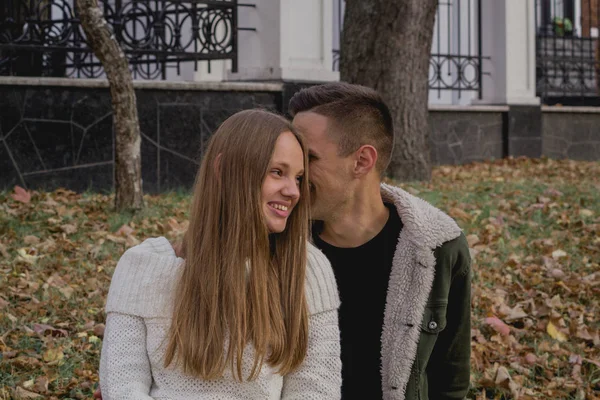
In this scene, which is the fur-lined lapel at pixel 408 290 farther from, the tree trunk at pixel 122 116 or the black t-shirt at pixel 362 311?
the tree trunk at pixel 122 116

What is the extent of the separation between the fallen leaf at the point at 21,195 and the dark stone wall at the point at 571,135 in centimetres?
841

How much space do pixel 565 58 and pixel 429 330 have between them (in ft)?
42.2

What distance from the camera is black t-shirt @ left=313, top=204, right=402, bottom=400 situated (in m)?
3.32

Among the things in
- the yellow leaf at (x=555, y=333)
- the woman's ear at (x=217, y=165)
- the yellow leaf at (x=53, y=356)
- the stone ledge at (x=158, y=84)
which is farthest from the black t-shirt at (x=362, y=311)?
the stone ledge at (x=158, y=84)

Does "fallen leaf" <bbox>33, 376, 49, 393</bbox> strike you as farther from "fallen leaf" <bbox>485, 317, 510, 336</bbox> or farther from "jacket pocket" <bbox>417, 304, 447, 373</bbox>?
"fallen leaf" <bbox>485, 317, 510, 336</bbox>

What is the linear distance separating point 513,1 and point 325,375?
11.5 metres

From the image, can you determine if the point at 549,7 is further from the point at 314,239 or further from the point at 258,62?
the point at 314,239

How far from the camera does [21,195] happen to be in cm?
794

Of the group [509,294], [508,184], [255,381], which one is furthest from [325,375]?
[508,184]

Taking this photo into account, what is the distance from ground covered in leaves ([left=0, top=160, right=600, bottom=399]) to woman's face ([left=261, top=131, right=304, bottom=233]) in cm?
186

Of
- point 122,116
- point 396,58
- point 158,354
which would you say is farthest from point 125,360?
point 396,58

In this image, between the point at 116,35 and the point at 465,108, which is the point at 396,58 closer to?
the point at 116,35

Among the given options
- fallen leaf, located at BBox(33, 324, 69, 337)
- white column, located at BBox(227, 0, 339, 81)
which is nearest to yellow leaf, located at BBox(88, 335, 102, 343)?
fallen leaf, located at BBox(33, 324, 69, 337)

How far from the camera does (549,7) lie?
59.2 ft
